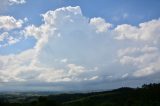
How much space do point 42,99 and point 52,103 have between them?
837 centimetres

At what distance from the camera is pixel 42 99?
192625 mm

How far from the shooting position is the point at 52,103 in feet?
Result: 616
